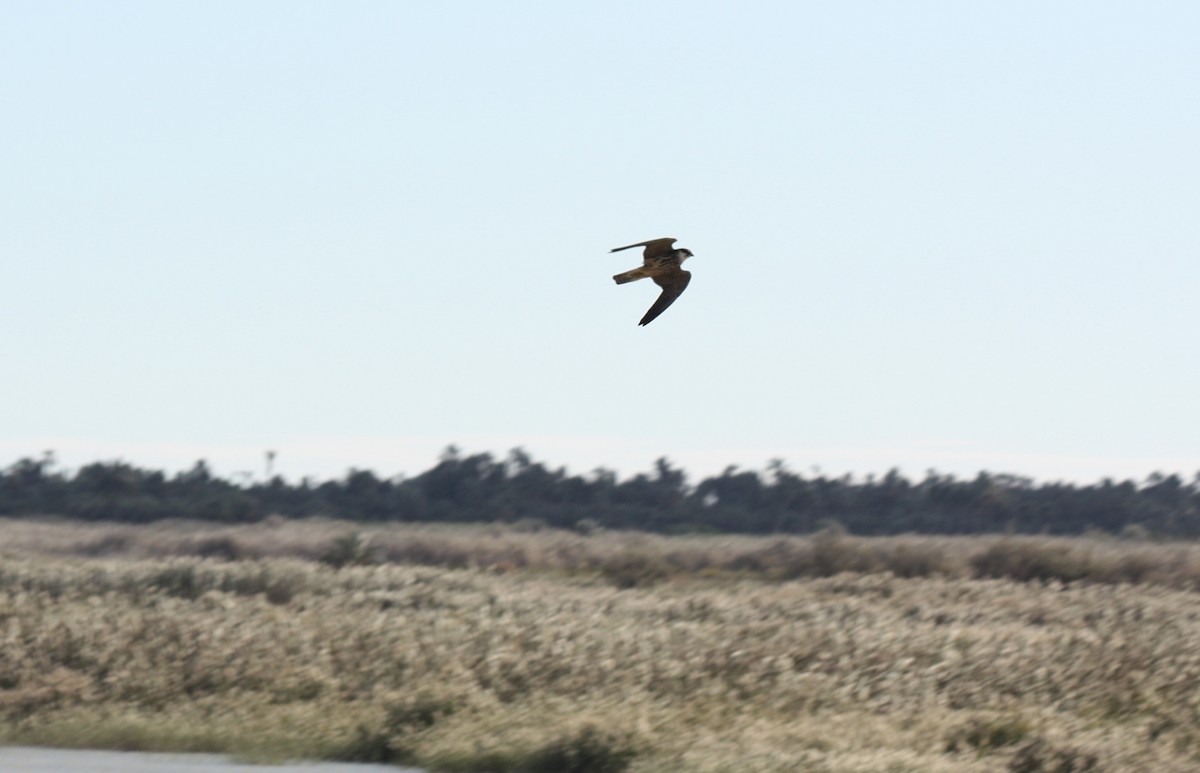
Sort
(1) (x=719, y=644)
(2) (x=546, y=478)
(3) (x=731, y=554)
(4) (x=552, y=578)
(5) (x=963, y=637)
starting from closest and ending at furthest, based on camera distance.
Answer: (1) (x=719, y=644) < (5) (x=963, y=637) < (4) (x=552, y=578) < (3) (x=731, y=554) < (2) (x=546, y=478)

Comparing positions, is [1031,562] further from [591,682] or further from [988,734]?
[988,734]

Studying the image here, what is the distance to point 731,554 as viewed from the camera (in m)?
66.8

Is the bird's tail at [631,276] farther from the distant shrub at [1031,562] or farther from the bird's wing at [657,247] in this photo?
the distant shrub at [1031,562]

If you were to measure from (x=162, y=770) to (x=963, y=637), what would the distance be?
12.3 metres

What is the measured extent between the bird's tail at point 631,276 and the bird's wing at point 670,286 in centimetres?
13

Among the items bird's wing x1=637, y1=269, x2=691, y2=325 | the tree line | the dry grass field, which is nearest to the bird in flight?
bird's wing x1=637, y1=269, x2=691, y2=325

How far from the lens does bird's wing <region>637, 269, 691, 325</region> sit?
10516mm

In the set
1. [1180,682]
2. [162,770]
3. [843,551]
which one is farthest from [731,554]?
[162,770]

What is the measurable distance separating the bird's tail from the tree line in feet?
265

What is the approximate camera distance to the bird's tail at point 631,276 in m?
10.2

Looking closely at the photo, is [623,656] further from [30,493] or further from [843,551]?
[30,493]

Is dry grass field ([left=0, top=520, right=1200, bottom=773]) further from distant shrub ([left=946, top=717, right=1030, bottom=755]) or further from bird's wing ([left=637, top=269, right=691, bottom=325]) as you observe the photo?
bird's wing ([left=637, top=269, right=691, bottom=325])

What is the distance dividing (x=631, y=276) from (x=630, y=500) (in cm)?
9244

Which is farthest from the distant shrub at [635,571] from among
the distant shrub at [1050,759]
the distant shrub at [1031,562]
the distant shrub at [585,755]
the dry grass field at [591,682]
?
the distant shrub at [1050,759]
